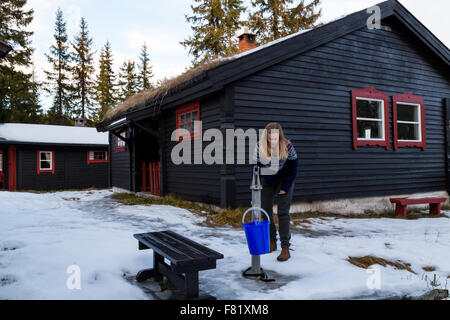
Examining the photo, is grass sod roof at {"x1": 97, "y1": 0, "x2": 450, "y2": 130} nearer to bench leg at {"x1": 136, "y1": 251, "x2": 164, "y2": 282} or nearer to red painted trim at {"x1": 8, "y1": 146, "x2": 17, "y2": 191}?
bench leg at {"x1": 136, "y1": 251, "x2": 164, "y2": 282}

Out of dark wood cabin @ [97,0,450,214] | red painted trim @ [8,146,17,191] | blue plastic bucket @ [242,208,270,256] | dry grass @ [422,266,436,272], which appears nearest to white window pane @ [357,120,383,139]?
dark wood cabin @ [97,0,450,214]

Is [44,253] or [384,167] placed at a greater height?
[384,167]

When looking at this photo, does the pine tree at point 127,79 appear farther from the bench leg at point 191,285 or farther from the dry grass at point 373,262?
the bench leg at point 191,285

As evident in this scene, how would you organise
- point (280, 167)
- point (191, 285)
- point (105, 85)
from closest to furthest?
point (191, 285) → point (280, 167) → point (105, 85)

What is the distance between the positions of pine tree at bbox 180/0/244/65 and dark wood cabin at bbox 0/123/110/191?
977 cm

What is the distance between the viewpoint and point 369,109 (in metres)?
9.71

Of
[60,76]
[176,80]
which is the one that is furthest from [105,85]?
[176,80]

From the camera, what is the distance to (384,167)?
32.2ft

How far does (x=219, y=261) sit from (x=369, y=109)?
772 centimetres

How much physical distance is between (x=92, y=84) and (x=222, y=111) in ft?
112

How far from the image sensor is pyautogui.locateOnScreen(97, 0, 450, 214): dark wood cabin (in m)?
7.61

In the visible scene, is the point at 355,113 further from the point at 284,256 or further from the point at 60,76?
the point at 60,76
